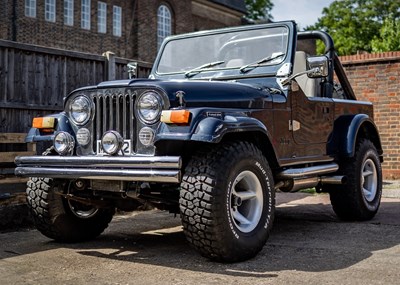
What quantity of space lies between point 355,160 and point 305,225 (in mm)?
899

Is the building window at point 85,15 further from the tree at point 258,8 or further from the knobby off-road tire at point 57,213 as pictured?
the tree at point 258,8

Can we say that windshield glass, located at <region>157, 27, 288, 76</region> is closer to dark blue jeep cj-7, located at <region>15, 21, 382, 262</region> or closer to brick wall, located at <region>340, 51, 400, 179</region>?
dark blue jeep cj-7, located at <region>15, 21, 382, 262</region>

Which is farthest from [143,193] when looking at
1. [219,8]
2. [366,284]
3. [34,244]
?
[219,8]

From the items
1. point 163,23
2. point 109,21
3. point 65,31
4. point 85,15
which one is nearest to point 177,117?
point 65,31

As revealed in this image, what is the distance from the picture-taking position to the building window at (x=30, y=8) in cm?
2237

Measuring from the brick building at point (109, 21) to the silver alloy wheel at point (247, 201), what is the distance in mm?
18553

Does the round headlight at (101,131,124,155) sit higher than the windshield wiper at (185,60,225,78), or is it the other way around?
the windshield wiper at (185,60,225,78)

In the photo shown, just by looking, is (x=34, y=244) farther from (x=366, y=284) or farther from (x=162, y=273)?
(x=366, y=284)

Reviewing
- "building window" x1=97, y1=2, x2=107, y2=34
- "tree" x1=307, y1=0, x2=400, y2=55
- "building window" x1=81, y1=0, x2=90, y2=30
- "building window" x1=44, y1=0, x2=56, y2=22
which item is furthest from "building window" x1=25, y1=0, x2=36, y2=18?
"tree" x1=307, y1=0, x2=400, y2=55

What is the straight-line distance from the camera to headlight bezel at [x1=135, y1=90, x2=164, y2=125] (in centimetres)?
434

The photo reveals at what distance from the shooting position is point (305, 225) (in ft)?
20.8

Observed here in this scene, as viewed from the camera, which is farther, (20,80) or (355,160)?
(20,80)

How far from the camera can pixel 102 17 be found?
2616 centimetres

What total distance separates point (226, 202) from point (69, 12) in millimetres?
21594
